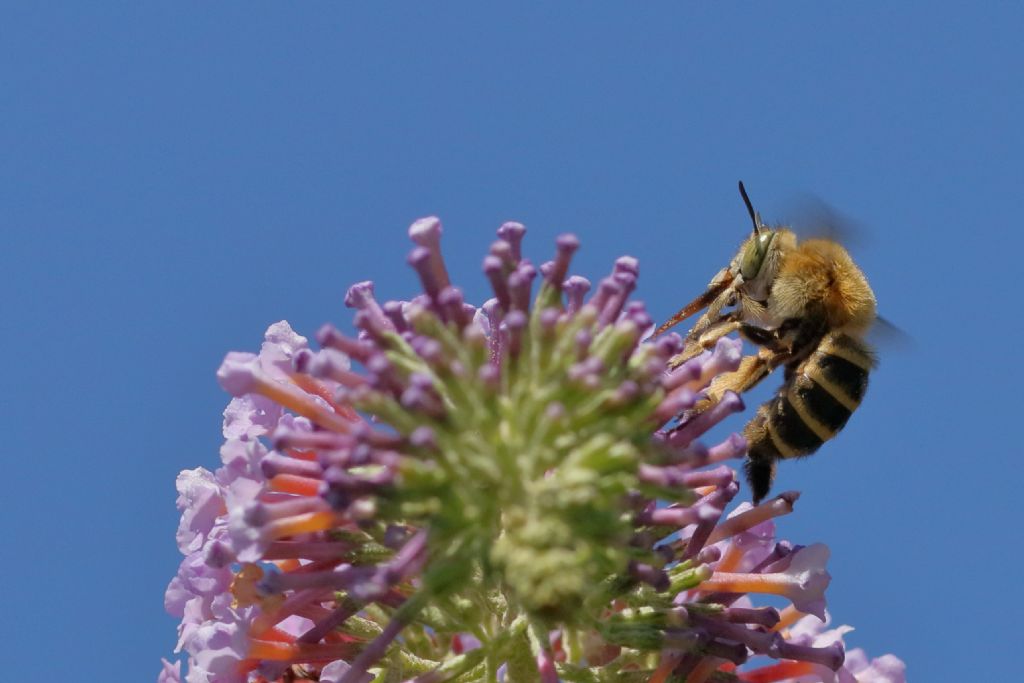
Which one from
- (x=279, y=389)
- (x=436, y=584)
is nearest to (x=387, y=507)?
(x=436, y=584)

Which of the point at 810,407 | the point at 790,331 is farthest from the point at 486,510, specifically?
the point at 790,331

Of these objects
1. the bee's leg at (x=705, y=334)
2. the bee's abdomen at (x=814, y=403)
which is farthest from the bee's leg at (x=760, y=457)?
the bee's leg at (x=705, y=334)

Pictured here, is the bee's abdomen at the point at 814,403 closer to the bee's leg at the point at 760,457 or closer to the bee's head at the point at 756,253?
the bee's leg at the point at 760,457

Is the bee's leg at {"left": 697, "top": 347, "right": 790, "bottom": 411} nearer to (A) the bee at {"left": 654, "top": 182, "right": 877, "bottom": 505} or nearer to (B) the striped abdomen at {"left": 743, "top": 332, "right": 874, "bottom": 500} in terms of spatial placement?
(A) the bee at {"left": 654, "top": 182, "right": 877, "bottom": 505}

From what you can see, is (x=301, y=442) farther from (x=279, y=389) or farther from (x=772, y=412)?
(x=772, y=412)

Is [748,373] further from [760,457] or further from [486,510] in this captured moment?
[486,510]

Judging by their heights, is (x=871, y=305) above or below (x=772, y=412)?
above

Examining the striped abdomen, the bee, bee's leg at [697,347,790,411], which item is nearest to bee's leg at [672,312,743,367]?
the bee
